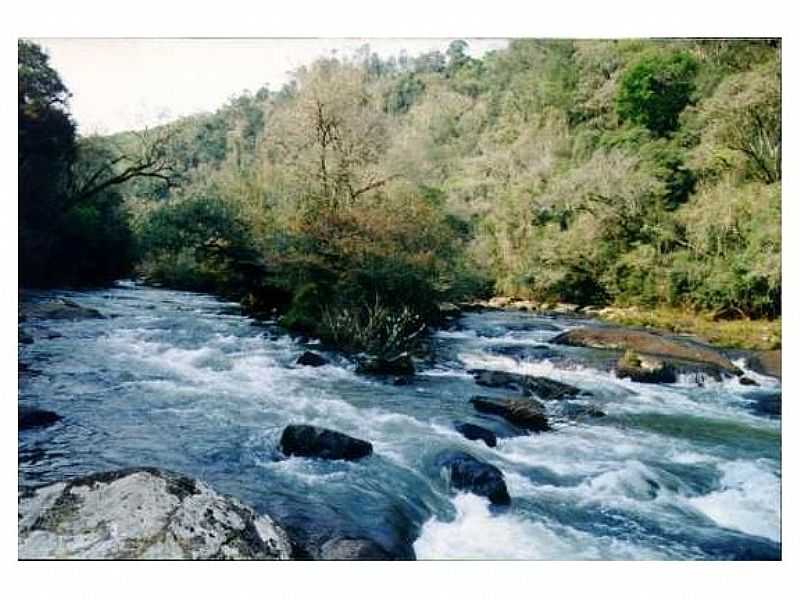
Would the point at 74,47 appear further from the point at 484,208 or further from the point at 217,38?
the point at 484,208

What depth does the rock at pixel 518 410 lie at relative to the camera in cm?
503

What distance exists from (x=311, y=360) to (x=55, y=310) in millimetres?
→ 1892

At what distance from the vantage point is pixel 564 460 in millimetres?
4754

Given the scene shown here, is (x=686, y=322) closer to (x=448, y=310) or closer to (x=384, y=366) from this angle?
(x=448, y=310)

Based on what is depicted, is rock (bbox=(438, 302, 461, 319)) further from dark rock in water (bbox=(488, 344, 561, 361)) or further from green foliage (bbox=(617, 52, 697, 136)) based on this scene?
green foliage (bbox=(617, 52, 697, 136))

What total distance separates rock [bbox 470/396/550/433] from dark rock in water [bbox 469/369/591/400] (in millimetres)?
91

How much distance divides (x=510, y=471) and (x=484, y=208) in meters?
2.13

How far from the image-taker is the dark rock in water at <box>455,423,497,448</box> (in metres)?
4.91

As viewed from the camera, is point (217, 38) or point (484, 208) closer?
point (217, 38)

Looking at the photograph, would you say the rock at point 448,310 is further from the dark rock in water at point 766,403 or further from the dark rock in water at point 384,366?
the dark rock in water at point 766,403

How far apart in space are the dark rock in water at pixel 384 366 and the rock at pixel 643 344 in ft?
4.10

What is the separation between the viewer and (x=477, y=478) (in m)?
4.42

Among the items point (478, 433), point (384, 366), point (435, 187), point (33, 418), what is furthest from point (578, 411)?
point (33, 418)
